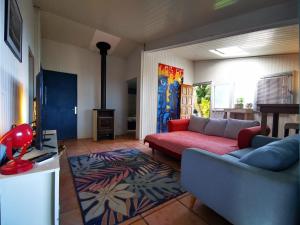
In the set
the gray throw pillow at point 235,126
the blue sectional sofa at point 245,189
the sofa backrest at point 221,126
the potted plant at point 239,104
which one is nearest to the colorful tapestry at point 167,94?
the sofa backrest at point 221,126

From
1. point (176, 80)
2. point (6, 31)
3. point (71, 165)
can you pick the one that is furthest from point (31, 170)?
point (176, 80)

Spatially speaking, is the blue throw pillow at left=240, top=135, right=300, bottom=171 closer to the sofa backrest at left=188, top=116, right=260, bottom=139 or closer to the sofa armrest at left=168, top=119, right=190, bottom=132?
the sofa backrest at left=188, top=116, right=260, bottom=139

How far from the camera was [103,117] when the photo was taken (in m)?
4.88

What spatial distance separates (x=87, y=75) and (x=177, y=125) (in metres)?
3.27

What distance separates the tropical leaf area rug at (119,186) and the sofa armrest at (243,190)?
0.61 m

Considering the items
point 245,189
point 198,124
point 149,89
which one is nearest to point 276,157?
point 245,189

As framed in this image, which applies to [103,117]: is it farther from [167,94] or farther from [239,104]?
[239,104]

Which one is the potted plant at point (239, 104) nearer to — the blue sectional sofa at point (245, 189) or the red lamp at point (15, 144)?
the blue sectional sofa at point (245, 189)

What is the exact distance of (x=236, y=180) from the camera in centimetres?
114

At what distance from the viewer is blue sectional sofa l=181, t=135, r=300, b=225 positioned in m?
0.92

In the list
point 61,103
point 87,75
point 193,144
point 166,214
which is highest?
point 87,75

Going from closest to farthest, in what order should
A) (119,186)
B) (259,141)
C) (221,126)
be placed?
(119,186), (259,141), (221,126)

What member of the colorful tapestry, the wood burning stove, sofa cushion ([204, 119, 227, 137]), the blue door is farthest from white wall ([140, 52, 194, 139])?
the blue door

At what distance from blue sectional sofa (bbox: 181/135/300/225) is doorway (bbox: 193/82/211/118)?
5093 mm
